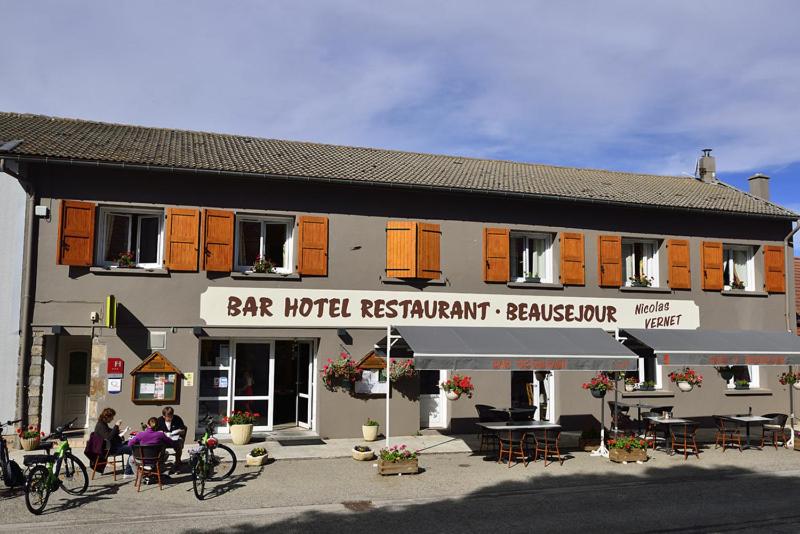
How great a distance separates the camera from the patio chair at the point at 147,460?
1046 centimetres

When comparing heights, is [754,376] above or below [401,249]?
below

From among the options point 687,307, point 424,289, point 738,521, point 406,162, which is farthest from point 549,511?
point 406,162

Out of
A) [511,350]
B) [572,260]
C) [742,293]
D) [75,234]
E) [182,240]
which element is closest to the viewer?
[511,350]

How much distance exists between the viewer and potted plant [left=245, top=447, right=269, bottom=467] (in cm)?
1219

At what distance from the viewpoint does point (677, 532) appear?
8.54m

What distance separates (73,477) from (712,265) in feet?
50.2

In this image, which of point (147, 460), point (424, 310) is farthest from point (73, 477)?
point (424, 310)

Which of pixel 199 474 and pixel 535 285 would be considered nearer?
pixel 199 474

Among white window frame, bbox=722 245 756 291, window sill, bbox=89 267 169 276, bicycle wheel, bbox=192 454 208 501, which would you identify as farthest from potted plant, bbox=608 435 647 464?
window sill, bbox=89 267 169 276

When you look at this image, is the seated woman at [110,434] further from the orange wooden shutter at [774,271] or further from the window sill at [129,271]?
the orange wooden shutter at [774,271]

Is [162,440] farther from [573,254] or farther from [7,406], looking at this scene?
[573,254]

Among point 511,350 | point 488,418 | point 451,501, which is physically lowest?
point 451,501

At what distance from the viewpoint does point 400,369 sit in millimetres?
15391

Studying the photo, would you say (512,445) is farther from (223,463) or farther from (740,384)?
(740,384)
